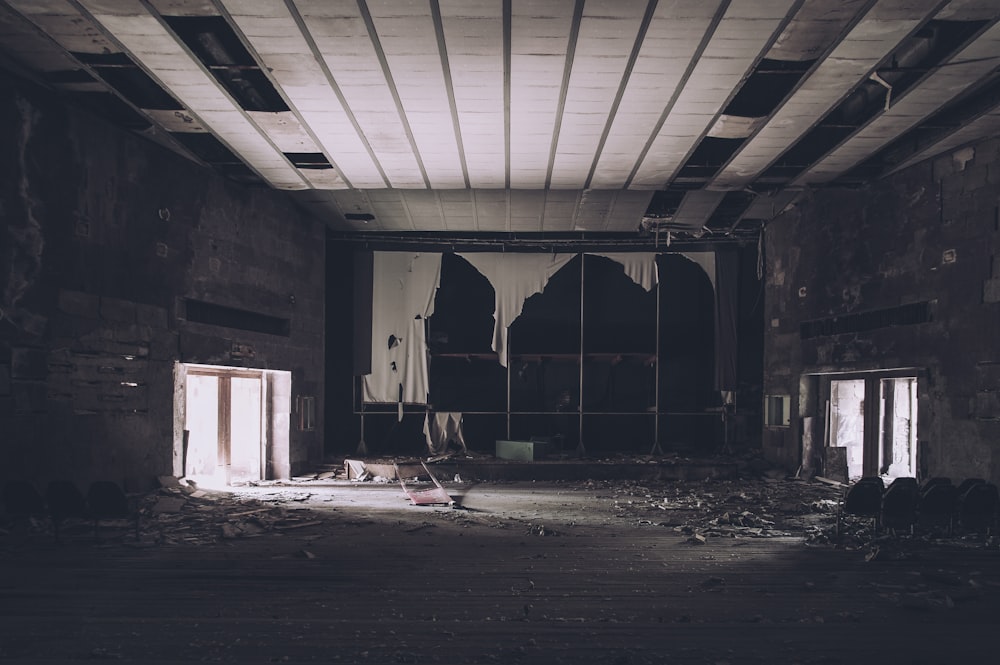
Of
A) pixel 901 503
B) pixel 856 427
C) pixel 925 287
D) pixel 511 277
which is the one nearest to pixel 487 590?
pixel 901 503

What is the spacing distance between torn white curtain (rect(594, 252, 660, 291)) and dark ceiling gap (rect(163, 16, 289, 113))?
24.0 ft

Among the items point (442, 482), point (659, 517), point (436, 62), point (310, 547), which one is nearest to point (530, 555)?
point (310, 547)

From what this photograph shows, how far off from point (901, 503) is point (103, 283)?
829 centimetres

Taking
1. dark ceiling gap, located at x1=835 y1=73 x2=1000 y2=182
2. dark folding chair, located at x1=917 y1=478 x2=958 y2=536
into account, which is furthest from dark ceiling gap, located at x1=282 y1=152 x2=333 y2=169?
dark folding chair, located at x1=917 y1=478 x2=958 y2=536

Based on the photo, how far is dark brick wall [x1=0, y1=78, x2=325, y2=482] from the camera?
22.3 ft

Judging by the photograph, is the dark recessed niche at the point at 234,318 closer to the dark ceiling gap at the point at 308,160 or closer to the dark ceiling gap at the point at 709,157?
the dark ceiling gap at the point at 308,160

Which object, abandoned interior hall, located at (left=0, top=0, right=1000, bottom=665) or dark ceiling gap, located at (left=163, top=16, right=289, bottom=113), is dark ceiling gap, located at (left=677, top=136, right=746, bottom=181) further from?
dark ceiling gap, located at (left=163, top=16, right=289, bottom=113)

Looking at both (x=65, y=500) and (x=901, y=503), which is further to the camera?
(x=901, y=503)

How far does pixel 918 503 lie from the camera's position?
6453 mm

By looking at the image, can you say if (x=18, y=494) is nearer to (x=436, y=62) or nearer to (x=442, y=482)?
(x=436, y=62)

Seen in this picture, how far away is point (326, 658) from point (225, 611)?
42.9 inches

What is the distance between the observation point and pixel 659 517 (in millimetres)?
8055

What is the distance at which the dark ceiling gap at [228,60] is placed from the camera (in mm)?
5988

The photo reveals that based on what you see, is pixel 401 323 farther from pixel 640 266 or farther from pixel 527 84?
pixel 527 84
